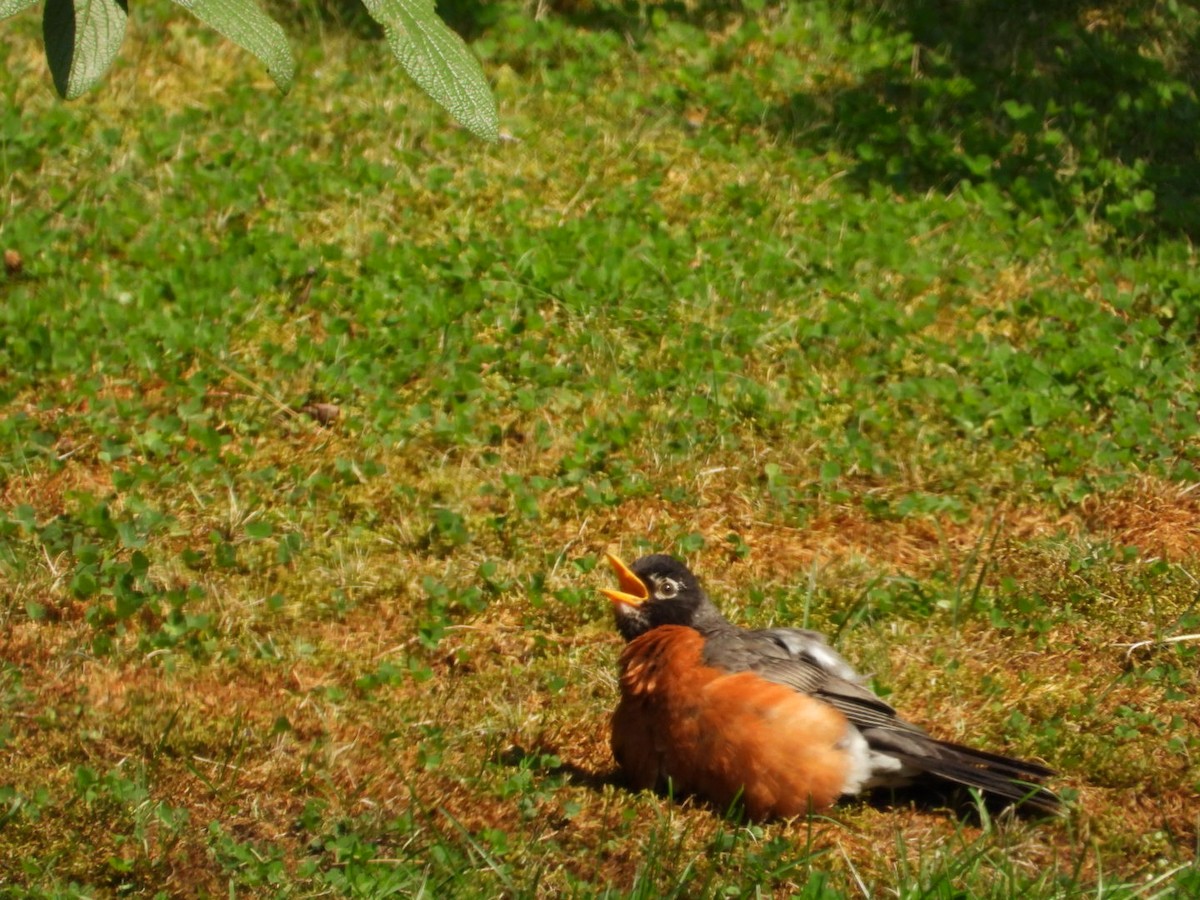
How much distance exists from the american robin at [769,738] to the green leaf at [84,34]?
283 centimetres

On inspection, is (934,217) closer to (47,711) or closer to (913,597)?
(913,597)

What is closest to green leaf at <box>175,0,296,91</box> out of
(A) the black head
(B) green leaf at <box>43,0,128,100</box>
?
(B) green leaf at <box>43,0,128,100</box>

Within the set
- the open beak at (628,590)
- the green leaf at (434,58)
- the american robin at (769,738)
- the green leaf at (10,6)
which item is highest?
the green leaf at (10,6)

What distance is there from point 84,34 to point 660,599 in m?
3.14

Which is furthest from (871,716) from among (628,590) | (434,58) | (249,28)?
(249,28)

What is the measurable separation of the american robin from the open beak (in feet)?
0.95

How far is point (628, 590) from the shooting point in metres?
4.81

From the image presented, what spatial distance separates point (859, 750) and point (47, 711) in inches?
90.0

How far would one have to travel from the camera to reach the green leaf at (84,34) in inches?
70.1

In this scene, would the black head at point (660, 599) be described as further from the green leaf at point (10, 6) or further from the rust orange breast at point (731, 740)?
the green leaf at point (10, 6)

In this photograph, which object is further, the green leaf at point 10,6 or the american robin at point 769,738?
the american robin at point 769,738

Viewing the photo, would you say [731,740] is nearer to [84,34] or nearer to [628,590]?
[628,590]

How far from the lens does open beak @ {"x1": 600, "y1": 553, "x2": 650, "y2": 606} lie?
4.71m

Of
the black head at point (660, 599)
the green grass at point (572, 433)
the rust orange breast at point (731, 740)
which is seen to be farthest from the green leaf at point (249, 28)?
the black head at point (660, 599)
